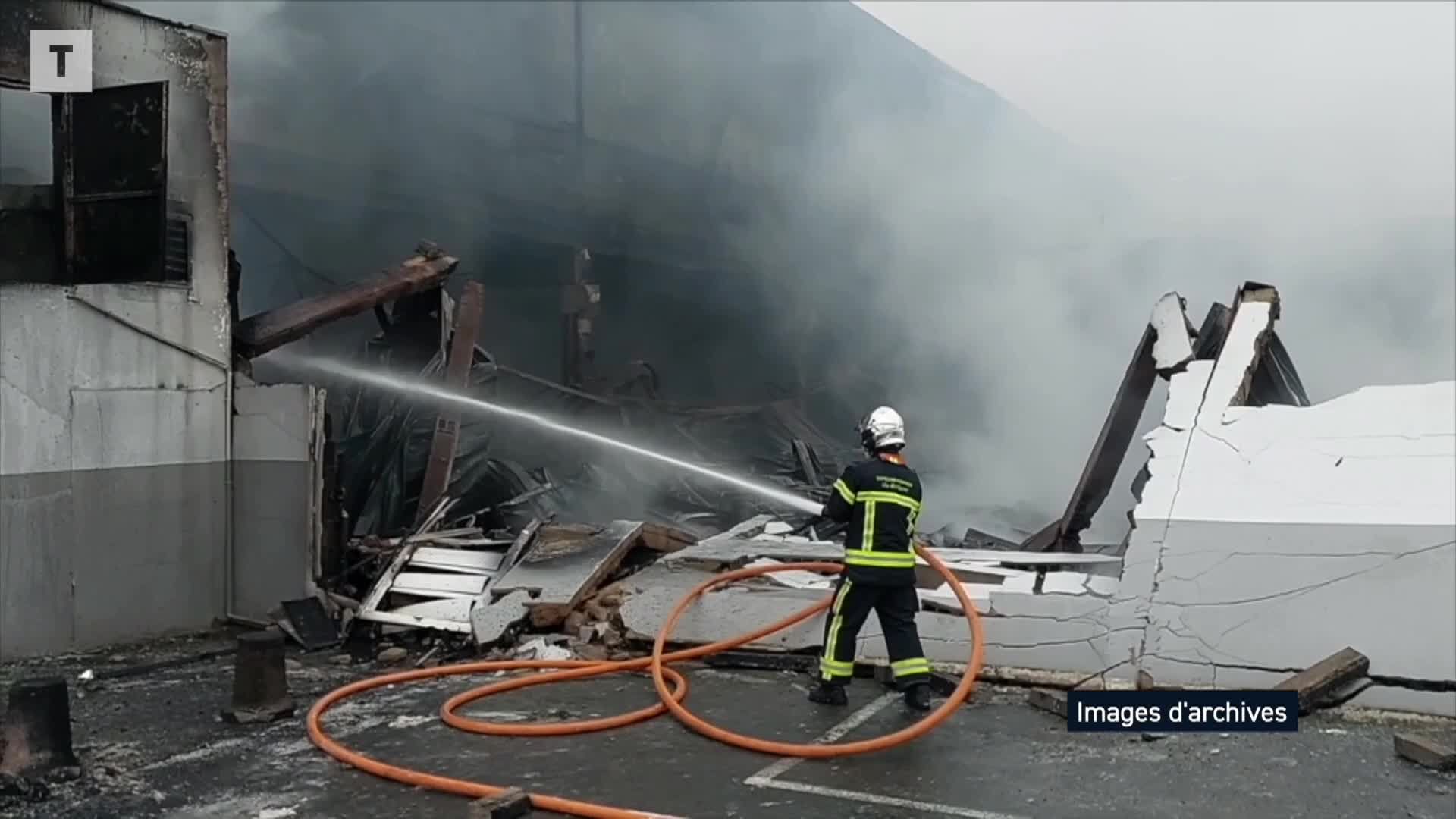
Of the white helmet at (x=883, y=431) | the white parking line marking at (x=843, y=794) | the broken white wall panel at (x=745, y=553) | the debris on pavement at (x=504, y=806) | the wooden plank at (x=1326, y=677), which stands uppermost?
the white helmet at (x=883, y=431)

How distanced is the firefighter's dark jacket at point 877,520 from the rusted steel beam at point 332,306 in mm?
4475

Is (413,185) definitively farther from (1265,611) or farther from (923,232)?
(1265,611)

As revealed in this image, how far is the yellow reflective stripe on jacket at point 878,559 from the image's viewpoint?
16.5 feet

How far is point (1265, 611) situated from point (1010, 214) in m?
13.9

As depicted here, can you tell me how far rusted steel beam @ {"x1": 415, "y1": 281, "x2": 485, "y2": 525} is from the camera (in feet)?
28.8

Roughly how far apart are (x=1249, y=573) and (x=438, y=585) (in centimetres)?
470

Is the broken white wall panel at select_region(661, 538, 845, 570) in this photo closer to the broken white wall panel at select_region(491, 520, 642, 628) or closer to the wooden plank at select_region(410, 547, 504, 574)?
the broken white wall panel at select_region(491, 520, 642, 628)

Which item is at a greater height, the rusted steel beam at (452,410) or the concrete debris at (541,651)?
the rusted steel beam at (452,410)

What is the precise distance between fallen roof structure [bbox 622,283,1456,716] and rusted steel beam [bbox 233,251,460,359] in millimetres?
3386

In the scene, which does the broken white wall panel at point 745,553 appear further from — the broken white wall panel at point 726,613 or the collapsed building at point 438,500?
the broken white wall panel at point 726,613

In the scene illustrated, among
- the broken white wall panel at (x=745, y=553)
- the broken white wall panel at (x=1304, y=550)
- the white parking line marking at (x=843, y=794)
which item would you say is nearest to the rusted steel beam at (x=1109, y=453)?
the broken white wall panel at (x=1304, y=550)

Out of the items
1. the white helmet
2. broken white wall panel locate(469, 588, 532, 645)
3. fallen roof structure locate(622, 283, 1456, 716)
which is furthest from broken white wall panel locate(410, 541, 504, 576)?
the white helmet

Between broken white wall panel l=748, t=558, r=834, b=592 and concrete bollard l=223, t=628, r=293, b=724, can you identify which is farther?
broken white wall panel l=748, t=558, r=834, b=592

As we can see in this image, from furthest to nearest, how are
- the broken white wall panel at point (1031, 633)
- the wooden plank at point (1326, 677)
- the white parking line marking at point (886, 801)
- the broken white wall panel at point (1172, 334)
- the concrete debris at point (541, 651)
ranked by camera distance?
the broken white wall panel at point (1172, 334) < the concrete debris at point (541, 651) < the broken white wall panel at point (1031, 633) < the wooden plank at point (1326, 677) < the white parking line marking at point (886, 801)
